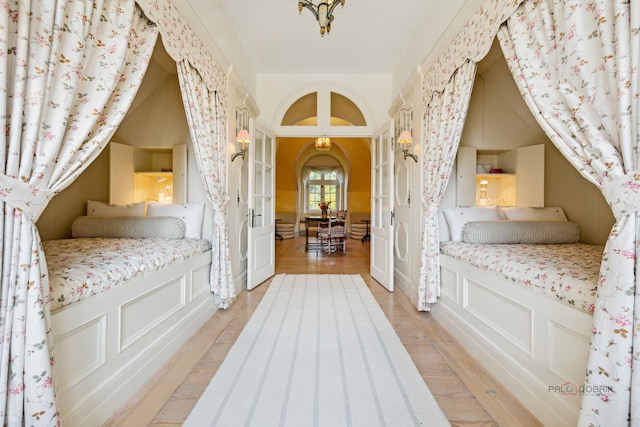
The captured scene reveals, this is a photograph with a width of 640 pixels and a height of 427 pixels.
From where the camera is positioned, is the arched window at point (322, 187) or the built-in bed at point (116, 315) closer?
the built-in bed at point (116, 315)

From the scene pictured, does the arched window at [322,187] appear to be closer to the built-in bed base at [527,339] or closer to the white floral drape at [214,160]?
the white floral drape at [214,160]

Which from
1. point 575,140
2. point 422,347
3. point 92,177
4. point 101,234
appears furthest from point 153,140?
point 575,140

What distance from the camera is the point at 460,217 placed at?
10.5 ft

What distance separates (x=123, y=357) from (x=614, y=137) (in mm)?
2699

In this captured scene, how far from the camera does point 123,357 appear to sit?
183 cm

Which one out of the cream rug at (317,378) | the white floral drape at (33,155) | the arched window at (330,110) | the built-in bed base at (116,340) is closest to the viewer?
the white floral drape at (33,155)

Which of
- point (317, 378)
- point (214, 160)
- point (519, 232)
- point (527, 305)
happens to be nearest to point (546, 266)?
point (527, 305)

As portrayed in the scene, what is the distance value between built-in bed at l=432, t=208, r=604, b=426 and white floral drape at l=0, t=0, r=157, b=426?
224cm

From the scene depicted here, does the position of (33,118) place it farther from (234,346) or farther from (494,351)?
(494,351)

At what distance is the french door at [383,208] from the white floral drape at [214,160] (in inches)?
81.0

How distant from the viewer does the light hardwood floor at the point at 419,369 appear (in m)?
1.64

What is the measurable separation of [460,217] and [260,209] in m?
2.67

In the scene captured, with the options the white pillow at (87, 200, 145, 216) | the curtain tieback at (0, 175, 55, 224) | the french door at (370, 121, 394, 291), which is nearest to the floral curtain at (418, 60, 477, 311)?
the french door at (370, 121, 394, 291)

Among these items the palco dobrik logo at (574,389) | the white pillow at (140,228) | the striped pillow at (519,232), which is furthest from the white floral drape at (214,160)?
the palco dobrik logo at (574,389)
